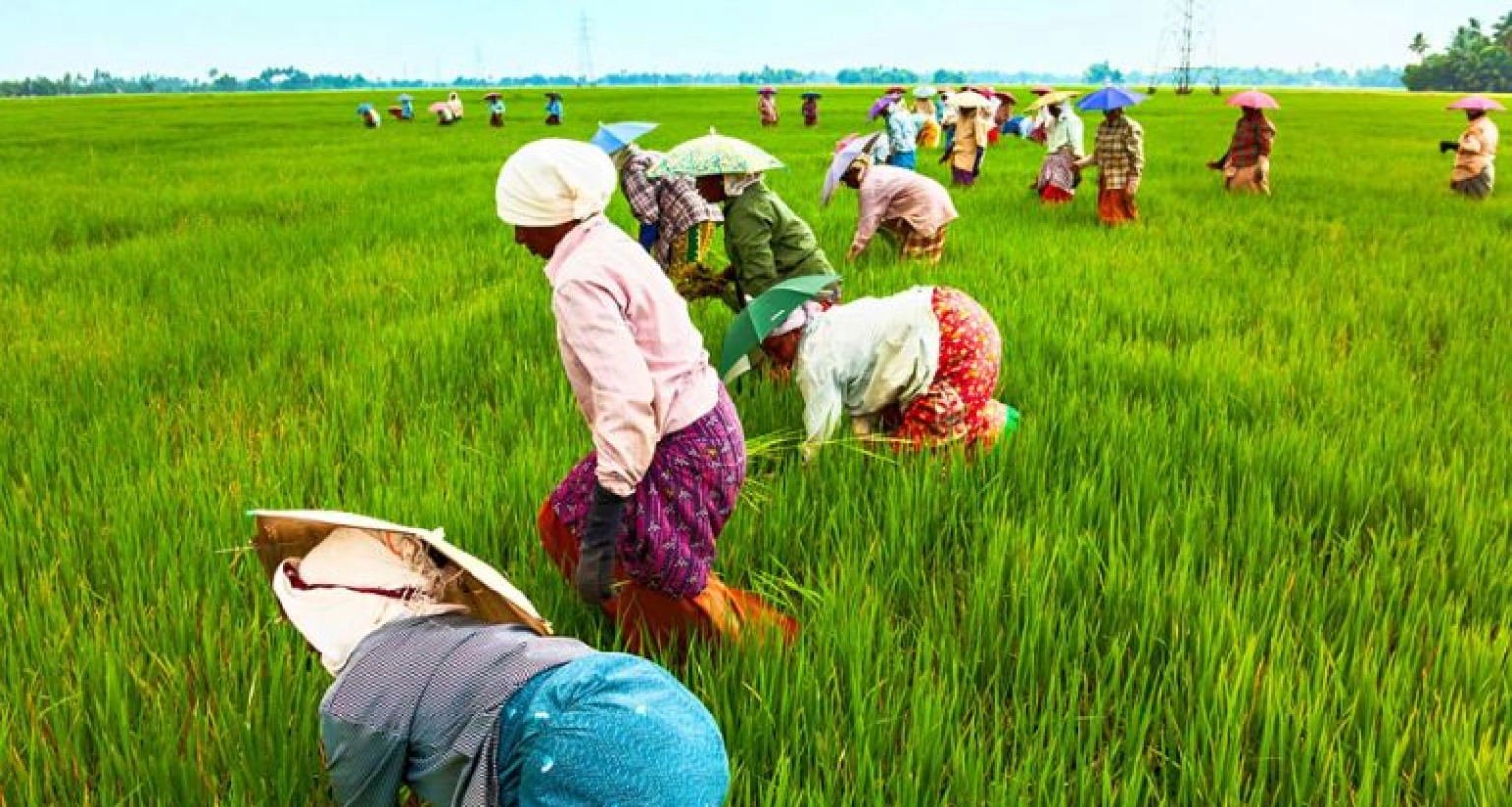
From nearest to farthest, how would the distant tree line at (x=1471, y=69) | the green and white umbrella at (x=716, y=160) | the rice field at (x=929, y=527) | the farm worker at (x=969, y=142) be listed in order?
the rice field at (x=929, y=527) → the green and white umbrella at (x=716, y=160) → the farm worker at (x=969, y=142) → the distant tree line at (x=1471, y=69)

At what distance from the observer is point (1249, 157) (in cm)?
809

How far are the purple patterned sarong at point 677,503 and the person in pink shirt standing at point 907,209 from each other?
11.1 ft

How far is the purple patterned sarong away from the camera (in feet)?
5.51

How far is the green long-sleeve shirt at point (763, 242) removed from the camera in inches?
A: 131

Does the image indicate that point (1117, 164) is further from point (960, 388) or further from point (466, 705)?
point (466, 705)

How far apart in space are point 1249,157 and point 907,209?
479cm

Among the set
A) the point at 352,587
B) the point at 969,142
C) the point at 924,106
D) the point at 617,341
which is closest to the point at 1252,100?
the point at 969,142

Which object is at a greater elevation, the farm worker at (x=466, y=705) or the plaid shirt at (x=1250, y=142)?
the plaid shirt at (x=1250, y=142)

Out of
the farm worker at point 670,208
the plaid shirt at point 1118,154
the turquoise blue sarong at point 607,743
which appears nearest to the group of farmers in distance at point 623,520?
the turquoise blue sarong at point 607,743

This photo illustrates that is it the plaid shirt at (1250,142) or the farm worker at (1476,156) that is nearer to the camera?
the farm worker at (1476,156)

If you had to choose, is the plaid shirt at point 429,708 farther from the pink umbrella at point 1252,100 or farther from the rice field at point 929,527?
the pink umbrella at point 1252,100

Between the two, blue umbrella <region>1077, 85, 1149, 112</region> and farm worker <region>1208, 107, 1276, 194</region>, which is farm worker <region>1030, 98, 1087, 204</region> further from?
farm worker <region>1208, 107, 1276, 194</region>

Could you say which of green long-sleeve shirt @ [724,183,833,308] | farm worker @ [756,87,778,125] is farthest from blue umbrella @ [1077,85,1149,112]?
farm worker @ [756,87,778,125]

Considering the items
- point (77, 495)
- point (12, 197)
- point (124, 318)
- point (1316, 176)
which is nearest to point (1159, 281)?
point (77, 495)
